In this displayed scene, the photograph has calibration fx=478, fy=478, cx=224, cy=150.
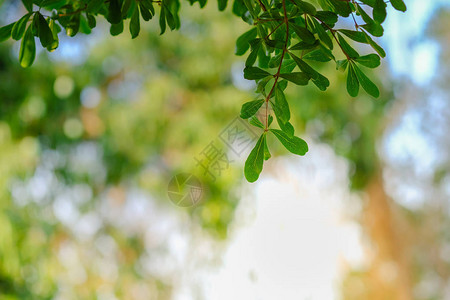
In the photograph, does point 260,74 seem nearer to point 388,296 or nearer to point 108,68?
point 108,68

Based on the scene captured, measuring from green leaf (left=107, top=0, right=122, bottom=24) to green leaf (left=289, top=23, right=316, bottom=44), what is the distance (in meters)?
0.20

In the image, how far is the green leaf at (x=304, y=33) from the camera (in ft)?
1.68

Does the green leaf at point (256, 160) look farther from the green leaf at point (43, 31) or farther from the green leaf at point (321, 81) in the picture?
the green leaf at point (43, 31)

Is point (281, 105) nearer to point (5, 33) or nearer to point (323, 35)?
point (323, 35)

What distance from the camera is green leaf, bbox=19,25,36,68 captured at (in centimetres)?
58

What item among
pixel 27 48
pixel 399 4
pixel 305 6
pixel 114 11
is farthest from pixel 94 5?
pixel 399 4

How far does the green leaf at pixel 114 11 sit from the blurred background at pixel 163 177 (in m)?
2.21

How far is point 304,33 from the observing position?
0.51 metres

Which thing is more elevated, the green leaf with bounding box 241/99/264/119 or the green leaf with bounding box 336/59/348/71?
the green leaf with bounding box 336/59/348/71

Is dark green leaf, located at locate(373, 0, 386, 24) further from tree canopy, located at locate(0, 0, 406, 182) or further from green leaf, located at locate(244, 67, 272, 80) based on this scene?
green leaf, located at locate(244, 67, 272, 80)

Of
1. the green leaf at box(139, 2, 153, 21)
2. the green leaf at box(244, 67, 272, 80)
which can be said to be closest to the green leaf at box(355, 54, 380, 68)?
Answer: the green leaf at box(244, 67, 272, 80)

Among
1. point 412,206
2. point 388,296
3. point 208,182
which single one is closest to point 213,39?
point 208,182

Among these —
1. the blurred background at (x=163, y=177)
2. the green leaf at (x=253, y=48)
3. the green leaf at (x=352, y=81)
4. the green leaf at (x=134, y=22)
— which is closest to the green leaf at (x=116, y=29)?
the green leaf at (x=134, y=22)

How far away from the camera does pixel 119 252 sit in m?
3.66
